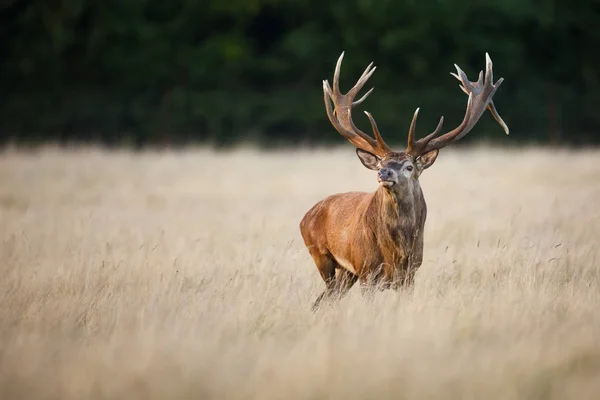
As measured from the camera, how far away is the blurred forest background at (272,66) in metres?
24.0

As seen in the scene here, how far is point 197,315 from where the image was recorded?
5.64 metres

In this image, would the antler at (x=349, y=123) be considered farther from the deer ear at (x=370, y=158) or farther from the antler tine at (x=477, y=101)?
the antler tine at (x=477, y=101)

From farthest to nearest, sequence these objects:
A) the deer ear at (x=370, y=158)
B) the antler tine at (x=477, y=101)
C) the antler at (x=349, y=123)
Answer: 1. the antler tine at (x=477, y=101)
2. the antler at (x=349, y=123)
3. the deer ear at (x=370, y=158)

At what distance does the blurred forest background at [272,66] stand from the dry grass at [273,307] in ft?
37.2

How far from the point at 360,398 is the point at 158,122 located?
20.4m

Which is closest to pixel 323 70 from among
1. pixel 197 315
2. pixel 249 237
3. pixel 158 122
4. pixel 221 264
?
pixel 158 122

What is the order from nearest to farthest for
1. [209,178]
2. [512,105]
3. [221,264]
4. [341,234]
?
[341,234] < [221,264] < [209,178] < [512,105]

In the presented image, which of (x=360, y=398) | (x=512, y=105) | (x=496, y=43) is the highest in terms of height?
(x=496, y=43)

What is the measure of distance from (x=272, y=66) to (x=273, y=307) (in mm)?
19404

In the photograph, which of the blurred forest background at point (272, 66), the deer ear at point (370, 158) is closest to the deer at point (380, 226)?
the deer ear at point (370, 158)

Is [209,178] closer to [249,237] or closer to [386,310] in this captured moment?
[249,237]

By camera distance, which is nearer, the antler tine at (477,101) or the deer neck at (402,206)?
the deer neck at (402,206)

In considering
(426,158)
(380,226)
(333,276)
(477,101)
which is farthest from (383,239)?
(477,101)

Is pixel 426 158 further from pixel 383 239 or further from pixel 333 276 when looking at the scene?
pixel 333 276
